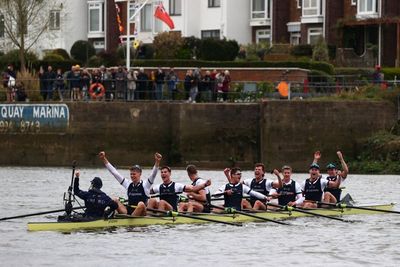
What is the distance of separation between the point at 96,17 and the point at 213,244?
5615 centimetres

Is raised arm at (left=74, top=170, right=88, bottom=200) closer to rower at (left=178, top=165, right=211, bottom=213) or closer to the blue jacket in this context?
the blue jacket

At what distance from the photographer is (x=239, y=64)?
65.0m

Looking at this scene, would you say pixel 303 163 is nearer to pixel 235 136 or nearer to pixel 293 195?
pixel 235 136

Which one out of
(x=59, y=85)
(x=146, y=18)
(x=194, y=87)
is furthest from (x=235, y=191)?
(x=146, y=18)

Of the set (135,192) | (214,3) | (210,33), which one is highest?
A: (214,3)

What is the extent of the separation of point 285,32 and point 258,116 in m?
25.0

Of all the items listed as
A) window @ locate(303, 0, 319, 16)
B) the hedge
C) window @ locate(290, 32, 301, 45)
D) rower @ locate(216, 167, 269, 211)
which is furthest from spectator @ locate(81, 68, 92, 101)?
window @ locate(290, 32, 301, 45)

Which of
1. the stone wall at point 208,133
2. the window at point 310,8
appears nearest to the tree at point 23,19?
the stone wall at point 208,133

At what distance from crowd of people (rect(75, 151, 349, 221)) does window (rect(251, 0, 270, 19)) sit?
41.6 metres

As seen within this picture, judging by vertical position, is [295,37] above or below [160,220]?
above

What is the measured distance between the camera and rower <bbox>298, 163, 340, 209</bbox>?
1507 inches

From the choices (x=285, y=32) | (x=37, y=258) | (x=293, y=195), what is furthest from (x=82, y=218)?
(x=285, y=32)

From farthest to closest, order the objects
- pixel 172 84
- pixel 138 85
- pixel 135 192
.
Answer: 1. pixel 138 85
2. pixel 172 84
3. pixel 135 192

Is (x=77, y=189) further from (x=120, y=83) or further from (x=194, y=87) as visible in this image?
(x=120, y=83)
